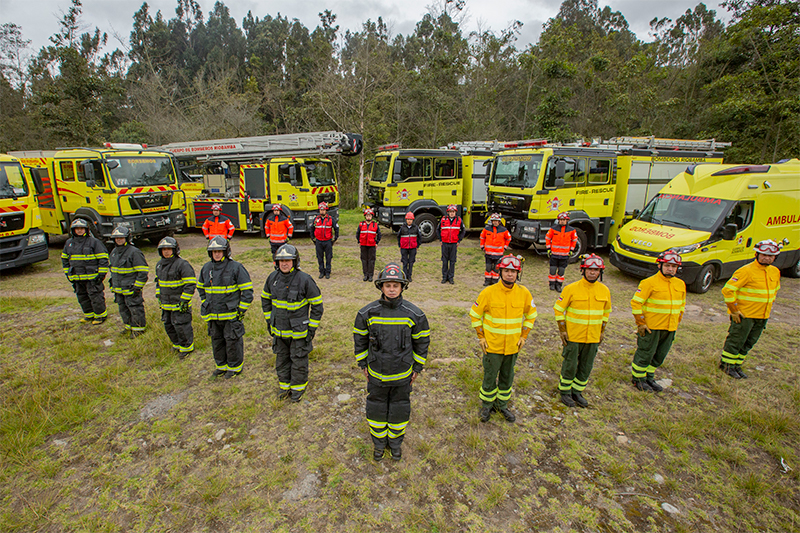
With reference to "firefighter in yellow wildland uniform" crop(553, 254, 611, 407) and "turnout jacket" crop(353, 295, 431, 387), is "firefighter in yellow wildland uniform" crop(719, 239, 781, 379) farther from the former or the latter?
"turnout jacket" crop(353, 295, 431, 387)

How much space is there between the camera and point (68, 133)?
802 inches

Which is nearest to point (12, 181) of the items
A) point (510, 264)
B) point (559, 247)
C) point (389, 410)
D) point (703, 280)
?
point (389, 410)

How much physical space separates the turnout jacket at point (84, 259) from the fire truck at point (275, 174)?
6.53 m

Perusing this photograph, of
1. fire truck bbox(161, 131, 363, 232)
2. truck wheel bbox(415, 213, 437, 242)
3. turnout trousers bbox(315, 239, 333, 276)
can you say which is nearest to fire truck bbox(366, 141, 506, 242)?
truck wheel bbox(415, 213, 437, 242)

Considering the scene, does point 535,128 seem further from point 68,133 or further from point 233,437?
point 68,133

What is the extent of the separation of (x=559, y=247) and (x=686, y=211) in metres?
2.86

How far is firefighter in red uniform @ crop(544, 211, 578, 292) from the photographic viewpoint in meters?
7.46

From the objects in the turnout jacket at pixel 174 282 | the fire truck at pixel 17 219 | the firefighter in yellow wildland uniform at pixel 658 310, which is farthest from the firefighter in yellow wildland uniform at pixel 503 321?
the fire truck at pixel 17 219

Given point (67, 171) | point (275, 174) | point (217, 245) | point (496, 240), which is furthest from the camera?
point (275, 174)

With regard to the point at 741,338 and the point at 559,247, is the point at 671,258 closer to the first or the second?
the point at 741,338

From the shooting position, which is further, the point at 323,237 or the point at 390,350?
the point at 323,237

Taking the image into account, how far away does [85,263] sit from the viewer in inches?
228

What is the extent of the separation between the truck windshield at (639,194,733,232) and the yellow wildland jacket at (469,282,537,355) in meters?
6.19

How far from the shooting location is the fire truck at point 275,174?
1198 cm
